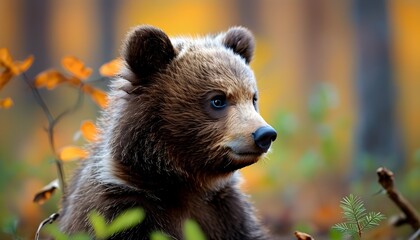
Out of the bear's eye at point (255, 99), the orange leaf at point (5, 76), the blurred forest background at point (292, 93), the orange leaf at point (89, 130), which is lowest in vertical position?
the blurred forest background at point (292, 93)

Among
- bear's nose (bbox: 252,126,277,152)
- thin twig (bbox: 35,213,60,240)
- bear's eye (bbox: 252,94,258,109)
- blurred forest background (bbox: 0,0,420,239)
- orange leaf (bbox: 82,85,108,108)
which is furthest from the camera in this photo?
blurred forest background (bbox: 0,0,420,239)

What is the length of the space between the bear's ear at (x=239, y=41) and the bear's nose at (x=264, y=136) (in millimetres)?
1000

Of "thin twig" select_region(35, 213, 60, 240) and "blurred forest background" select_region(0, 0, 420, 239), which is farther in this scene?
"blurred forest background" select_region(0, 0, 420, 239)

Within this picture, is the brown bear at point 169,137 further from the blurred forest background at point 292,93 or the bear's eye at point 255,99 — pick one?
the blurred forest background at point 292,93

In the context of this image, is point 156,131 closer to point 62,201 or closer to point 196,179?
point 196,179

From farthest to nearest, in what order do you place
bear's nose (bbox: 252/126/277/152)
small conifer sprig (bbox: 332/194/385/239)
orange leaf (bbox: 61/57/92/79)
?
orange leaf (bbox: 61/57/92/79)
bear's nose (bbox: 252/126/277/152)
small conifer sprig (bbox: 332/194/385/239)

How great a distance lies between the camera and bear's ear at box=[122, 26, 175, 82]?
418 cm

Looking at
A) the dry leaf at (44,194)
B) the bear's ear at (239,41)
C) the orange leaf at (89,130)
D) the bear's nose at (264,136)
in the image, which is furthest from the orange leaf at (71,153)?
the bear's nose at (264,136)

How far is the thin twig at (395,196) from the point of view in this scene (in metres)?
4.10

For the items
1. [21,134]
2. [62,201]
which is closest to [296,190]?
[62,201]

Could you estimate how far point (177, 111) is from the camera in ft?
13.8

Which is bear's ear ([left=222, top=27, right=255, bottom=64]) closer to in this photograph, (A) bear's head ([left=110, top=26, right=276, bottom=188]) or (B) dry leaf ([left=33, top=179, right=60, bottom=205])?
(A) bear's head ([left=110, top=26, right=276, bottom=188])

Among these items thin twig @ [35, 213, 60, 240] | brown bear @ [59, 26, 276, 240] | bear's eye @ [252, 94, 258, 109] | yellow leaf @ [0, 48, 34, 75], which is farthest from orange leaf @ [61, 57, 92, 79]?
bear's eye @ [252, 94, 258, 109]

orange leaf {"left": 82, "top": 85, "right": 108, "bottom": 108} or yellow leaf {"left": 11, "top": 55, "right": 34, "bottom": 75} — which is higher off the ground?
yellow leaf {"left": 11, "top": 55, "right": 34, "bottom": 75}
